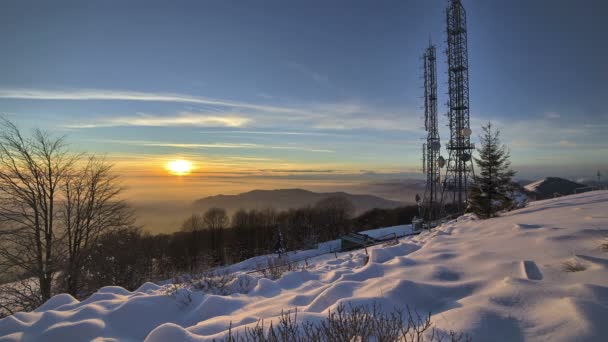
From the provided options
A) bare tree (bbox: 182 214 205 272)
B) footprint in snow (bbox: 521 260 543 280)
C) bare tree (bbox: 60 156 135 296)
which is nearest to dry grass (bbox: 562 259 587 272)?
footprint in snow (bbox: 521 260 543 280)

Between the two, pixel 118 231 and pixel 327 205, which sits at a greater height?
pixel 118 231

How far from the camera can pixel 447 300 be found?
4.79 metres

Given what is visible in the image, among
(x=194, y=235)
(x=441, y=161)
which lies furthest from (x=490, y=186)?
(x=194, y=235)

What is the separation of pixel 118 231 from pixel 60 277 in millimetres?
4294

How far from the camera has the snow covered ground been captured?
3613 millimetres

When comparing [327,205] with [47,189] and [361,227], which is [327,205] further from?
[47,189]

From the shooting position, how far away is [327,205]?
68312mm

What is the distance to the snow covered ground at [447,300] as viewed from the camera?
11.9 ft

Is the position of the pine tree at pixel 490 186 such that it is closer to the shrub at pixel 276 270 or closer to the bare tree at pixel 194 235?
the shrub at pixel 276 270

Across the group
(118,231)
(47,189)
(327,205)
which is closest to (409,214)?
(327,205)

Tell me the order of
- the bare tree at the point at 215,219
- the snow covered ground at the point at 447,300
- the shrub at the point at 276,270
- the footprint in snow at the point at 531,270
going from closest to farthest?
the snow covered ground at the point at 447,300
the footprint in snow at the point at 531,270
the shrub at the point at 276,270
the bare tree at the point at 215,219

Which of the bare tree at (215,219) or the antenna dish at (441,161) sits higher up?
the antenna dish at (441,161)

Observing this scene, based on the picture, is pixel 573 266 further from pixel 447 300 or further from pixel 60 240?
pixel 60 240

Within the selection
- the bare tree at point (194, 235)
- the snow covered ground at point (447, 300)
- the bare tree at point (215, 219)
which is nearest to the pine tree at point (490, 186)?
the snow covered ground at point (447, 300)
